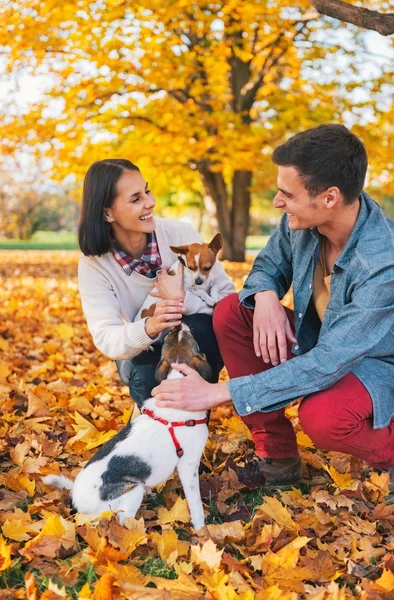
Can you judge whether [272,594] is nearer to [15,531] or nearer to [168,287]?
[15,531]

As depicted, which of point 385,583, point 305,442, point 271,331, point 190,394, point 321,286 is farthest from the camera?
point 305,442

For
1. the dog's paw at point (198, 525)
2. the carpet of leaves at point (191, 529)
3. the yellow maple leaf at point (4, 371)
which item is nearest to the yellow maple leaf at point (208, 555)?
the carpet of leaves at point (191, 529)

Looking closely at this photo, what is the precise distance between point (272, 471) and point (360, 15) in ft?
9.21

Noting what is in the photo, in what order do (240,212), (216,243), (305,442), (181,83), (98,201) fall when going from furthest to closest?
(240,212)
(181,83)
(216,243)
(305,442)
(98,201)

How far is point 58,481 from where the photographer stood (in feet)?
9.57

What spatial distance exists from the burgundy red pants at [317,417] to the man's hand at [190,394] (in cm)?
43

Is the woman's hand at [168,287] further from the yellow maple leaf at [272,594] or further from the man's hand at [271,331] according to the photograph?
the yellow maple leaf at [272,594]

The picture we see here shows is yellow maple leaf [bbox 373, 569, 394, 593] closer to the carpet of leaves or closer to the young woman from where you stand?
the carpet of leaves

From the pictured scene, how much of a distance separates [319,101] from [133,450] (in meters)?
12.7

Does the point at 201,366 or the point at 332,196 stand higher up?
the point at 332,196

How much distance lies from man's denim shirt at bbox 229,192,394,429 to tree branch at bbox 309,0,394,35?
1494 mm

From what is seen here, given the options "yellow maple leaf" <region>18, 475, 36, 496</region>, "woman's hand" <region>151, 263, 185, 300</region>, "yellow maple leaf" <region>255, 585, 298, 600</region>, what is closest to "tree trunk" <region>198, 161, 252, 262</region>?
"woman's hand" <region>151, 263, 185, 300</region>

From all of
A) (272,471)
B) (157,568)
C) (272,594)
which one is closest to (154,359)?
(272,471)

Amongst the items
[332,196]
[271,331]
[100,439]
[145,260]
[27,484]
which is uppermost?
[332,196]
